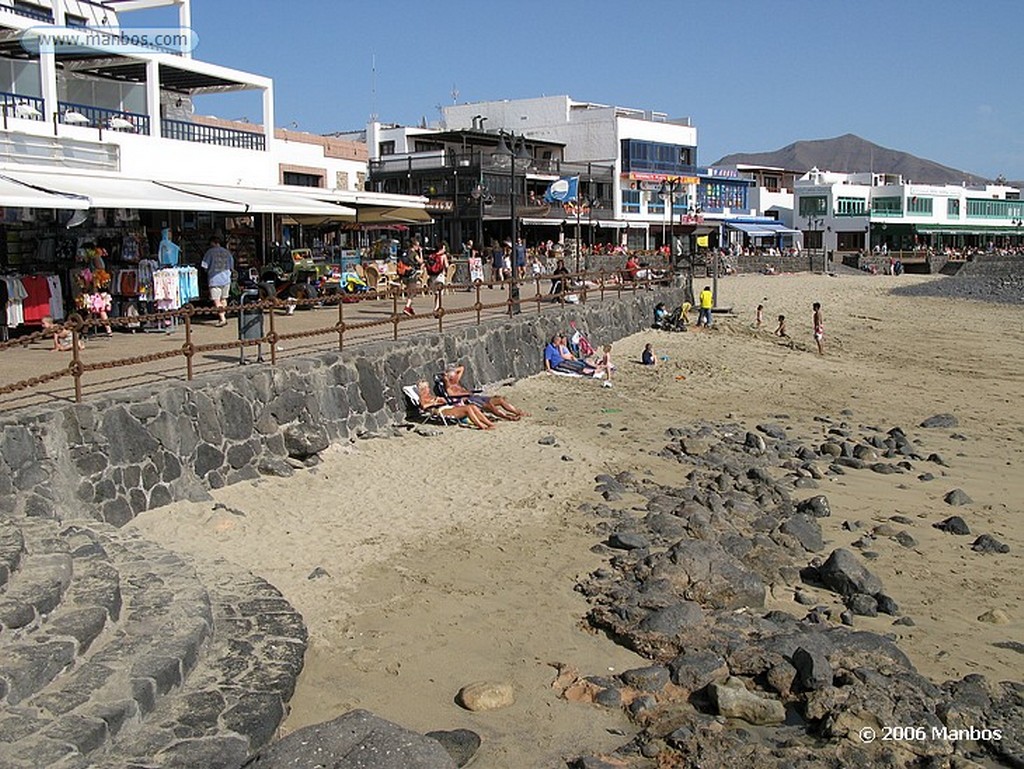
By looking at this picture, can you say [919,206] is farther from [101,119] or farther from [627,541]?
[627,541]

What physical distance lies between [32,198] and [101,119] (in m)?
7.42

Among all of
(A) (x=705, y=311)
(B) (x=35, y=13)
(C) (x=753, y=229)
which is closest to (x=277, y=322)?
(B) (x=35, y=13)

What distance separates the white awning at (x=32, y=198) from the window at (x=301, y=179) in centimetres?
2378

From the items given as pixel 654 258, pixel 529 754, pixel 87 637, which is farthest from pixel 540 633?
pixel 654 258

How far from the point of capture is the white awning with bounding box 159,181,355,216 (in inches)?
631

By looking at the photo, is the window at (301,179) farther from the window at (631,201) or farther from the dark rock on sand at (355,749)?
the dark rock on sand at (355,749)

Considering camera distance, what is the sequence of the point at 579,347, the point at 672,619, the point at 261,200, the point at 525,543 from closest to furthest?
1. the point at 672,619
2. the point at 525,543
3. the point at 261,200
4. the point at 579,347

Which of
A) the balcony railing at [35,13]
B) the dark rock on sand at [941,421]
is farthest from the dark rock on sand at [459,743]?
the balcony railing at [35,13]

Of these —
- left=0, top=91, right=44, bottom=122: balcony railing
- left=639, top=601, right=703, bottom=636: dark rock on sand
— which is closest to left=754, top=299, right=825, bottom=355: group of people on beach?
left=0, top=91, right=44, bottom=122: balcony railing

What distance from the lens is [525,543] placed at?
9.12 metres

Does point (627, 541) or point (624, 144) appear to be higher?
point (624, 144)

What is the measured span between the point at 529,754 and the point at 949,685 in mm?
2806

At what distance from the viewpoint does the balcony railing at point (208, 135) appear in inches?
801

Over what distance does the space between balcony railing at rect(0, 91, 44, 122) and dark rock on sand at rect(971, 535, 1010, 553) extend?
15374 millimetres
